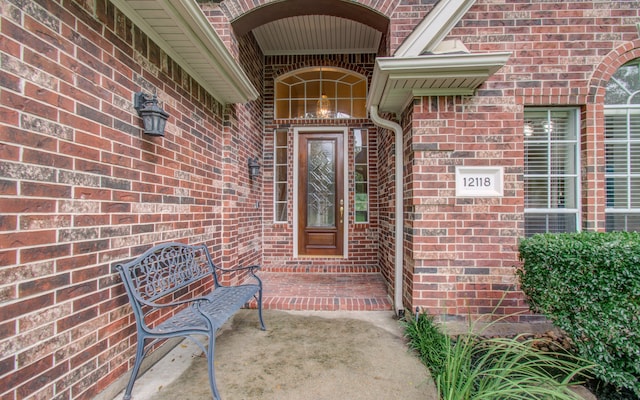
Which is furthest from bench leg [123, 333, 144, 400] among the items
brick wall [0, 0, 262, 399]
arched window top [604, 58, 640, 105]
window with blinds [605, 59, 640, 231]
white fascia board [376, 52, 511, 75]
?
arched window top [604, 58, 640, 105]

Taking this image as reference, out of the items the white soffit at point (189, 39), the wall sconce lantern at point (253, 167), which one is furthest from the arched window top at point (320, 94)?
the white soffit at point (189, 39)

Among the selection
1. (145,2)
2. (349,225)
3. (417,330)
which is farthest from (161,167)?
(349,225)

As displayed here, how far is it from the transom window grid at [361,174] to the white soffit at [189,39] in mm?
2231

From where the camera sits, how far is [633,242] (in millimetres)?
1804

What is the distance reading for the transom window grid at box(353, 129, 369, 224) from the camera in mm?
4543

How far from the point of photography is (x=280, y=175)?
15.4 ft

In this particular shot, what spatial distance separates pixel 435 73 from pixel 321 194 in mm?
2719

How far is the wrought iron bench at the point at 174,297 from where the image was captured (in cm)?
167

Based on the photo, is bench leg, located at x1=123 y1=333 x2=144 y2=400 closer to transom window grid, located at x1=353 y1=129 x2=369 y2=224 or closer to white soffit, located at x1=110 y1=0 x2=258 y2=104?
white soffit, located at x1=110 y1=0 x2=258 y2=104

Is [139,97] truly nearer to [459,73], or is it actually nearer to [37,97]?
[37,97]

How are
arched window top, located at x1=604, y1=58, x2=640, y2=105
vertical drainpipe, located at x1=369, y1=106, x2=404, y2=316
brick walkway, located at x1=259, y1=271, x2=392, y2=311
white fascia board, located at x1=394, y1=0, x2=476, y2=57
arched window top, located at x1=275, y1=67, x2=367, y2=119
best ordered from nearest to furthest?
white fascia board, located at x1=394, y1=0, x2=476, y2=57 → arched window top, located at x1=604, y1=58, x2=640, y2=105 → vertical drainpipe, located at x1=369, y1=106, x2=404, y2=316 → brick walkway, located at x1=259, y1=271, x2=392, y2=311 → arched window top, located at x1=275, y1=67, x2=367, y2=119

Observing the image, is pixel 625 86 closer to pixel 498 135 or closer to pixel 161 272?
pixel 498 135

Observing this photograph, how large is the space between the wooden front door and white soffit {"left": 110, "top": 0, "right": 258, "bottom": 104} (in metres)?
1.89

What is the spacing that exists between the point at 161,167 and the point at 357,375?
7.25 feet
